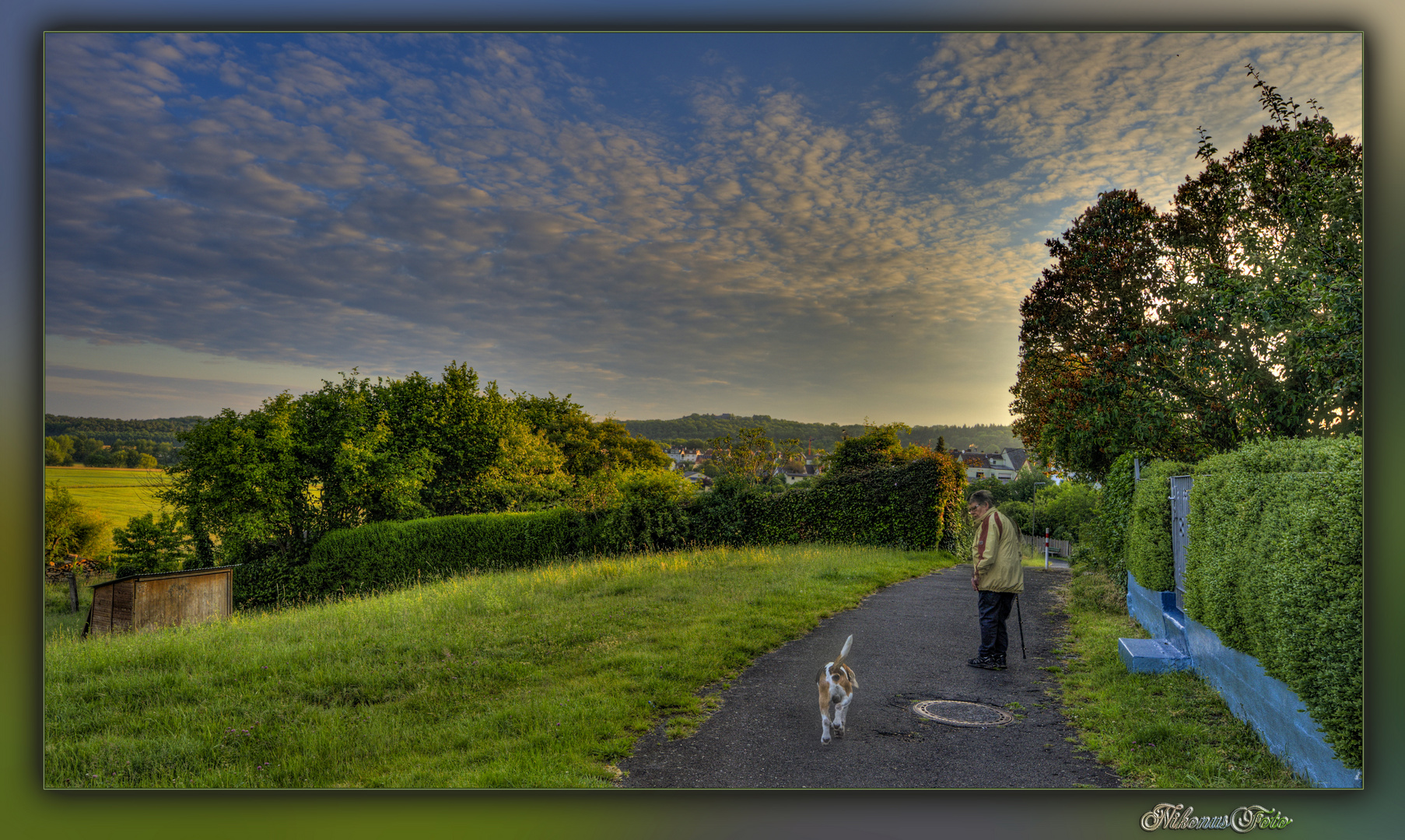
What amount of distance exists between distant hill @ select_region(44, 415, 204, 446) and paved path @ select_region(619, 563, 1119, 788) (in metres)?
4.09

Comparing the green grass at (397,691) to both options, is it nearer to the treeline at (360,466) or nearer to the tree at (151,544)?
the tree at (151,544)

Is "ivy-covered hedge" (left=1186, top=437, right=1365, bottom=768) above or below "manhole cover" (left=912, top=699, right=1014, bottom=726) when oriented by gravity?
above

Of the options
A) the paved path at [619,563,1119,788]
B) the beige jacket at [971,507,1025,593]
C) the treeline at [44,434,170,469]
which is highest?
the treeline at [44,434,170,469]

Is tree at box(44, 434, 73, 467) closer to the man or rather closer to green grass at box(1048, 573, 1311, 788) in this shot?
the man

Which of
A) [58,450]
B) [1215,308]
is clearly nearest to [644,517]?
[58,450]

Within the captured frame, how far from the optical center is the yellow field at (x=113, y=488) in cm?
400

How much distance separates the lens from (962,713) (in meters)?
4.09

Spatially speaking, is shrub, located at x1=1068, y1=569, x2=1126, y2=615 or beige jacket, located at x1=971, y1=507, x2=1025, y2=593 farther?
shrub, located at x1=1068, y1=569, x2=1126, y2=615

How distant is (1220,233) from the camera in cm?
527

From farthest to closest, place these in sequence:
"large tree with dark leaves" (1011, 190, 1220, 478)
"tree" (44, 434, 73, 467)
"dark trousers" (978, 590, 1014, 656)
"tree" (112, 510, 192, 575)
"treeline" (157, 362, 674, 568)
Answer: "treeline" (157, 362, 674, 568)
"large tree with dark leaves" (1011, 190, 1220, 478)
"dark trousers" (978, 590, 1014, 656)
"tree" (112, 510, 192, 575)
"tree" (44, 434, 73, 467)

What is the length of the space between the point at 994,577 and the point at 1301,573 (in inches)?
94.5

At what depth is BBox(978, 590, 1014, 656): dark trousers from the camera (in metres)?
5.09

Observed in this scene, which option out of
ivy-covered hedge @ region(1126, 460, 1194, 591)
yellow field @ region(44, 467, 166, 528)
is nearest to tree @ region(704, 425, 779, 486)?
ivy-covered hedge @ region(1126, 460, 1194, 591)

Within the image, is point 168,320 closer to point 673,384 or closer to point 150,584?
point 150,584
